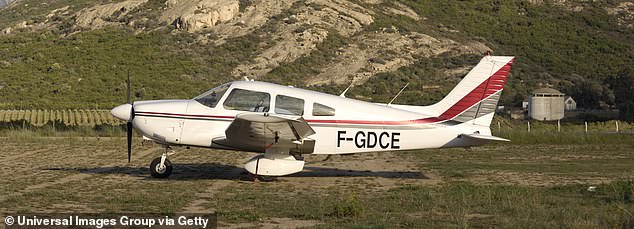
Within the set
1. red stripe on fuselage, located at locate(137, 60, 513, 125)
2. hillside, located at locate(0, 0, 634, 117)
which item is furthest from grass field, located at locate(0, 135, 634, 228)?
hillside, located at locate(0, 0, 634, 117)

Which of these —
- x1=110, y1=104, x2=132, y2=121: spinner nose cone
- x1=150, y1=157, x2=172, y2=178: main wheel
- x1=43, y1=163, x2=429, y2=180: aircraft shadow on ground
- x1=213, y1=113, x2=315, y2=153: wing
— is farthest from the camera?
x1=43, y1=163, x2=429, y2=180: aircraft shadow on ground

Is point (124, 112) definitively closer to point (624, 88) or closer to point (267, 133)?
point (267, 133)

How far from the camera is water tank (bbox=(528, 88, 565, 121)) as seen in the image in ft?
178

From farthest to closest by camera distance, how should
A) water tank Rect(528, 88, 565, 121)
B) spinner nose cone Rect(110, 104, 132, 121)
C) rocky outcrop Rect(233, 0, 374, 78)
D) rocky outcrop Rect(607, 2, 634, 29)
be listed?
rocky outcrop Rect(607, 2, 634, 29) < rocky outcrop Rect(233, 0, 374, 78) < water tank Rect(528, 88, 565, 121) < spinner nose cone Rect(110, 104, 132, 121)

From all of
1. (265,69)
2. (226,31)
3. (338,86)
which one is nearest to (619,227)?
(338,86)

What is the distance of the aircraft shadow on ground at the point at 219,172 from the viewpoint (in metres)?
18.9

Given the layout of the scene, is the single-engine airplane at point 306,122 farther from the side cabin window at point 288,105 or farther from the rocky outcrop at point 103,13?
the rocky outcrop at point 103,13

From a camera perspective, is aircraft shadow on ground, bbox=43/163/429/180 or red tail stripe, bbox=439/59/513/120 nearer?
red tail stripe, bbox=439/59/513/120

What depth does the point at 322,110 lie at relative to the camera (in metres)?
17.3

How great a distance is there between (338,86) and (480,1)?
33591 mm

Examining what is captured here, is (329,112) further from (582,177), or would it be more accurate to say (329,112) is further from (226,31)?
(226,31)

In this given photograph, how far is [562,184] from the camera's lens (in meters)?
17.0

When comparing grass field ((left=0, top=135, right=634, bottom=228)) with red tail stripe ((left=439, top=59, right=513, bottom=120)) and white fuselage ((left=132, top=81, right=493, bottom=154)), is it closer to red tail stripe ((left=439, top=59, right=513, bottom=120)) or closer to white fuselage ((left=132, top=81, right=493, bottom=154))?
A: white fuselage ((left=132, top=81, right=493, bottom=154))

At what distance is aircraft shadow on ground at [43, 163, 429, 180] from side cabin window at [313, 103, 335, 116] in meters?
2.20
